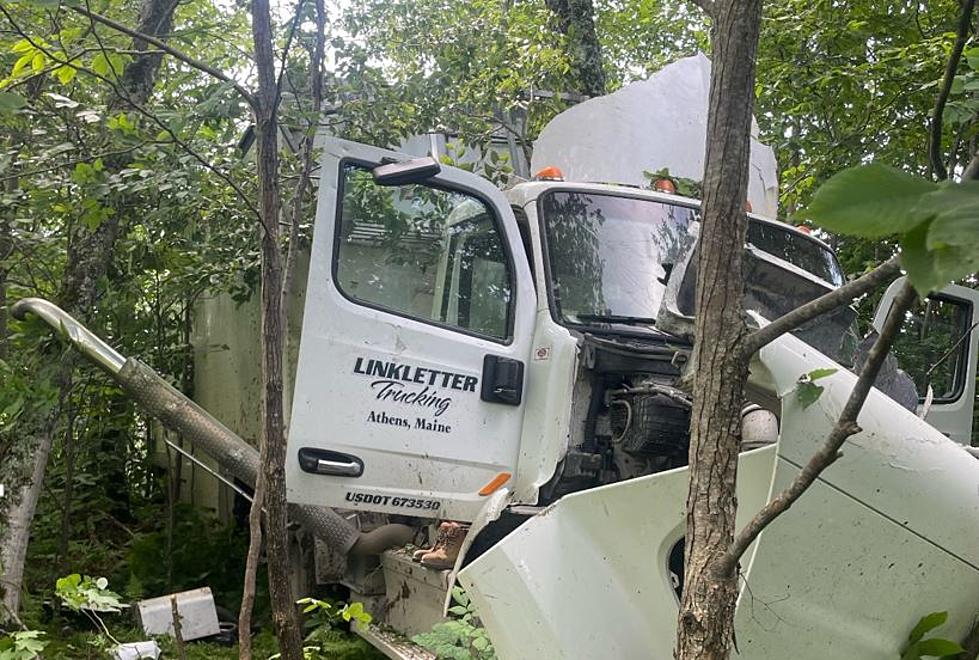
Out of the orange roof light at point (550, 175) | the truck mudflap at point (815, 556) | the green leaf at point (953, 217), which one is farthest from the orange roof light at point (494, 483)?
the green leaf at point (953, 217)

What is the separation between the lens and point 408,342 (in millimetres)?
3990

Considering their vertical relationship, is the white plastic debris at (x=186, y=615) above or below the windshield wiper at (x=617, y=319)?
below

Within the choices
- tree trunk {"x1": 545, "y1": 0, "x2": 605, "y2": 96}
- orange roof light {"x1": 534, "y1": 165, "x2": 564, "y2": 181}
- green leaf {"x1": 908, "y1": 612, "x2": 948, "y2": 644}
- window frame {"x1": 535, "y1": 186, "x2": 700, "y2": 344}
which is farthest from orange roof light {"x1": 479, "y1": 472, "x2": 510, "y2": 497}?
tree trunk {"x1": 545, "y1": 0, "x2": 605, "y2": 96}

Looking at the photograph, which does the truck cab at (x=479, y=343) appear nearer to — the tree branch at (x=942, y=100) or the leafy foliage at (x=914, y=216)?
the tree branch at (x=942, y=100)

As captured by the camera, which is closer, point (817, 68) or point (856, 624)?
point (856, 624)

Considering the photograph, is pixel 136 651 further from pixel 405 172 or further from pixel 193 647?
pixel 405 172

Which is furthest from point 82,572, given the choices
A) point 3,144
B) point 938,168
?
point 938,168

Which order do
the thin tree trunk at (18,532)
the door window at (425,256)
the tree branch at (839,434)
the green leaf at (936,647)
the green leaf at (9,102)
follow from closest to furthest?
the tree branch at (839,434) < the green leaf at (9,102) < the green leaf at (936,647) < the door window at (425,256) < the thin tree trunk at (18,532)

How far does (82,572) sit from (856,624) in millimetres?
5178

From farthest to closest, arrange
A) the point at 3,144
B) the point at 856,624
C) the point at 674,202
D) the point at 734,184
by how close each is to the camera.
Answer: the point at 3,144 → the point at 674,202 → the point at 856,624 → the point at 734,184

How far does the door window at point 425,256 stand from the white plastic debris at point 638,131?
104 centimetres

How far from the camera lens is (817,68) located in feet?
25.1

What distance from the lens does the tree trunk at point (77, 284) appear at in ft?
16.7

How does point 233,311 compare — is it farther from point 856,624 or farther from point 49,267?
point 856,624
